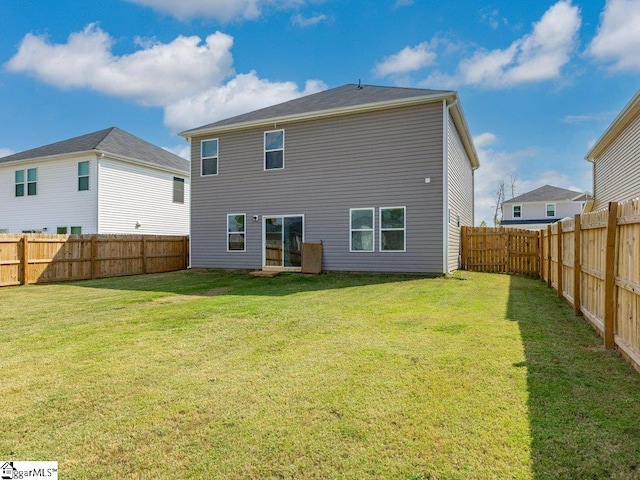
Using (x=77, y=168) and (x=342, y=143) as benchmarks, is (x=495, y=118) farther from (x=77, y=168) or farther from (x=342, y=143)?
(x=77, y=168)

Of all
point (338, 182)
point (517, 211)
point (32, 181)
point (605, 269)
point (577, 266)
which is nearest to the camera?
point (605, 269)

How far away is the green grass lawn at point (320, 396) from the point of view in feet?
7.46

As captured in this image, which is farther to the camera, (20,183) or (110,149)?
(20,183)

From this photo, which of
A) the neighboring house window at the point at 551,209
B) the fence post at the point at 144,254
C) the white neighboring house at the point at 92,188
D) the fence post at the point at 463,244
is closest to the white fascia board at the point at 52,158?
the white neighboring house at the point at 92,188

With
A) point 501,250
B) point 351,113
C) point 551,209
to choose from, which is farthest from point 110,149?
point 551,209

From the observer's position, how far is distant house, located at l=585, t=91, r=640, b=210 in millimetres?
11547

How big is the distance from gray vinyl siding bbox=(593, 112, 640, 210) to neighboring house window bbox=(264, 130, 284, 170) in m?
10.5

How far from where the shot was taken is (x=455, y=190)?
42.1 ft

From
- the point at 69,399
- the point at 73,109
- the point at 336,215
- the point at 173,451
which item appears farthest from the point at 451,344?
the point at 73,109

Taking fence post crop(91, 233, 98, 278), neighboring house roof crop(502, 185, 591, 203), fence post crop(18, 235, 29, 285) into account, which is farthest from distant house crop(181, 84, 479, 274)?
neighboring house roof crop(502, 185, 591, 203)

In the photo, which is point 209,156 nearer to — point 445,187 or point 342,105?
point 342,105

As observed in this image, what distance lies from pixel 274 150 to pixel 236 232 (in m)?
3.27

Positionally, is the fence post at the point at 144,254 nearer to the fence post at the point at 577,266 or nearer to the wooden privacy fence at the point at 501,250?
the wooden privacy fence at the point at 501,250

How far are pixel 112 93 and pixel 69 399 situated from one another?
1985 centimetres
